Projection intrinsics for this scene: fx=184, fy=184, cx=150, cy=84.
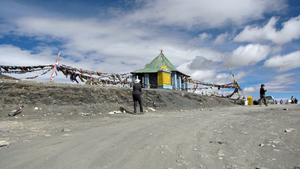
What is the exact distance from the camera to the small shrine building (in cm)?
2277

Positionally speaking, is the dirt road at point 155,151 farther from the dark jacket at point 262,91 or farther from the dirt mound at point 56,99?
the dark jacket at point 262,91

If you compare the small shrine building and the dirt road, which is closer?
the dirt road

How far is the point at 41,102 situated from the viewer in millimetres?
8641

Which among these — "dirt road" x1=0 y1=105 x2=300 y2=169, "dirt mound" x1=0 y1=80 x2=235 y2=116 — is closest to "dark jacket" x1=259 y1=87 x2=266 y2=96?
"dirt mound" x1=0 y1=80 x2=235 y2=116

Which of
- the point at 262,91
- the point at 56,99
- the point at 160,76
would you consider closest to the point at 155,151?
the point at 56,99

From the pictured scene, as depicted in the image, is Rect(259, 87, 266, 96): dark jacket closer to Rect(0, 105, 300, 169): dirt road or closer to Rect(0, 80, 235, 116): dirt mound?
Rect(0, 80, 235, 116): dirt mound

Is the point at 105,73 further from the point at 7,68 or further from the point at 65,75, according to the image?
the point at 7,68

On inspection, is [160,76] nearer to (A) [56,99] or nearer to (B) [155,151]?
(A) [56,99]

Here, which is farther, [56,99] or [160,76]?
[160,76]

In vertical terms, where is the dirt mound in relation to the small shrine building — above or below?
below

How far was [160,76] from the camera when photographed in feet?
74.6

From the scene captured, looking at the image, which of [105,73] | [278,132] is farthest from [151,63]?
[278,132]

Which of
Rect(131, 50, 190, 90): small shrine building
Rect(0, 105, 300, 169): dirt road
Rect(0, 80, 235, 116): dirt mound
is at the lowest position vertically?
Rect(0, 105, 300, 169): dirt road

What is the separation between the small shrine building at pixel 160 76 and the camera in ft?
74.7
